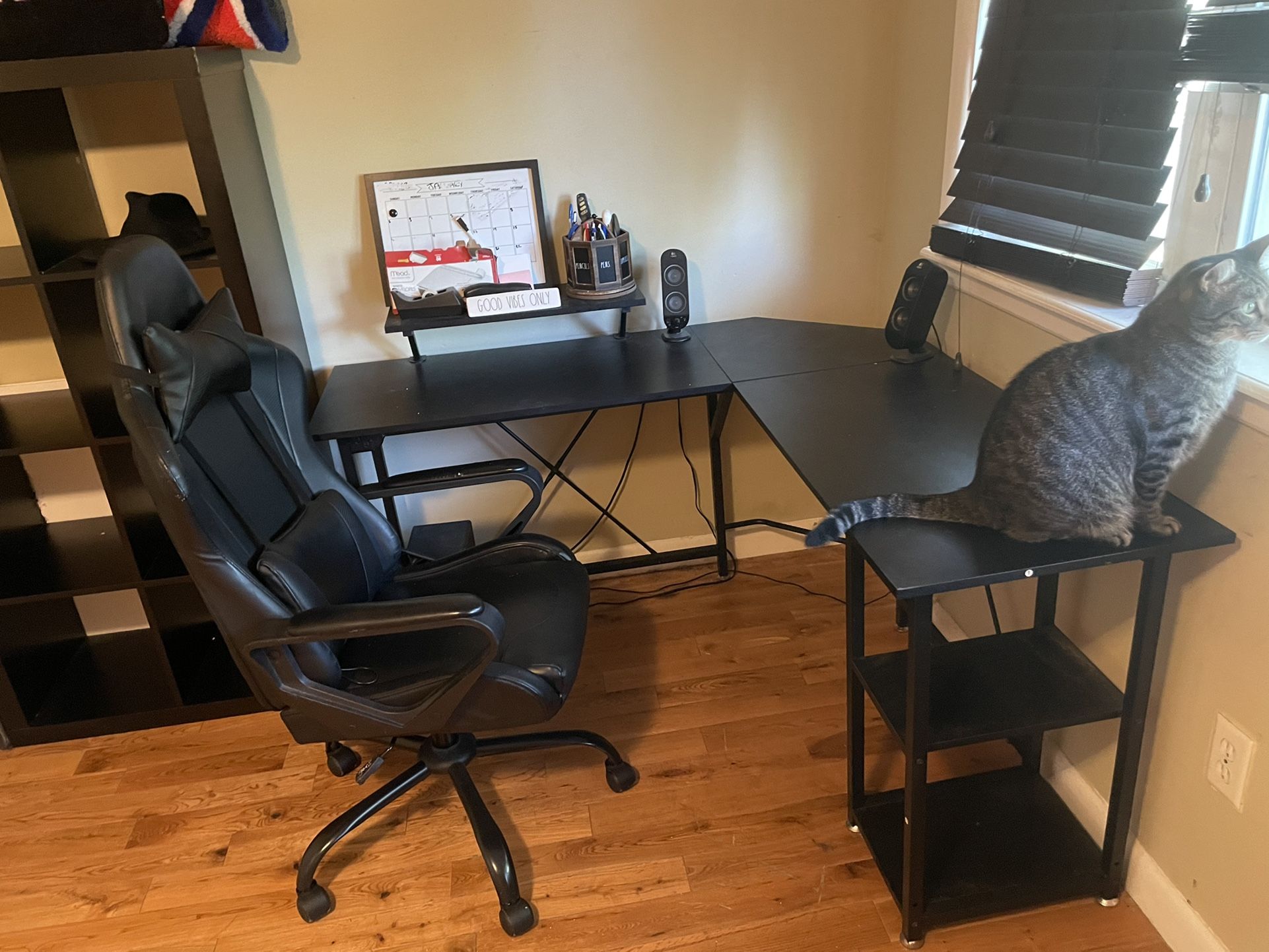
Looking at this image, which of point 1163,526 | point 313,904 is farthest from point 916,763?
point 313,904

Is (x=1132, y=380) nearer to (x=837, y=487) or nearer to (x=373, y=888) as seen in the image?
(x=837, y=487)

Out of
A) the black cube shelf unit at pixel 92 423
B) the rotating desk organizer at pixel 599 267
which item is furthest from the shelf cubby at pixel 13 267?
the rotating desk organizer at pixel 599 267

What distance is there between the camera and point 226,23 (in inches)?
77.9

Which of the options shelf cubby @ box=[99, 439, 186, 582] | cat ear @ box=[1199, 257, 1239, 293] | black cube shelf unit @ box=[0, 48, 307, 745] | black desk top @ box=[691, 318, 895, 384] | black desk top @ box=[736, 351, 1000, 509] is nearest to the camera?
cat ear @ box=[1199, 257, 1239, 293]

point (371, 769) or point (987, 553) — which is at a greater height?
point (987, 553)

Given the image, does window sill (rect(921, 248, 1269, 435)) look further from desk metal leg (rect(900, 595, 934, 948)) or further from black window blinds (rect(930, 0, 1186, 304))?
desk metal leg (rect(900, 595, 934, 948))

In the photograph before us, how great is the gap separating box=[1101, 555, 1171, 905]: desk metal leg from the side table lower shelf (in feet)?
0.14

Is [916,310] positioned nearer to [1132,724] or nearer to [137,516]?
[1132,724]

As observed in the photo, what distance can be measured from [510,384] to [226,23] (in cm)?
99

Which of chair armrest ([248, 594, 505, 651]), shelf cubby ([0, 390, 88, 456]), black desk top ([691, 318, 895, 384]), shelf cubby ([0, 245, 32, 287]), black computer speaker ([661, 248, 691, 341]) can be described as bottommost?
chair armrest ([248, 594, 505, 651])

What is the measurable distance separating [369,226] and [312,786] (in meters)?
1.36

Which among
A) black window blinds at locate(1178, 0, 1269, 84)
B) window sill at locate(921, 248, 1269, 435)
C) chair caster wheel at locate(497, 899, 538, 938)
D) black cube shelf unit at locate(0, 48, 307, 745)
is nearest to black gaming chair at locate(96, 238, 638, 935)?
chair caster wheel at locate(497, 899, 538, 938)

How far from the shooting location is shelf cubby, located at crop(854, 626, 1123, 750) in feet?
4.81

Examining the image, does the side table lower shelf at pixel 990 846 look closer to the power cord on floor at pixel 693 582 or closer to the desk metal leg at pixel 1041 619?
the desk metal leg at pixel 1041 619
